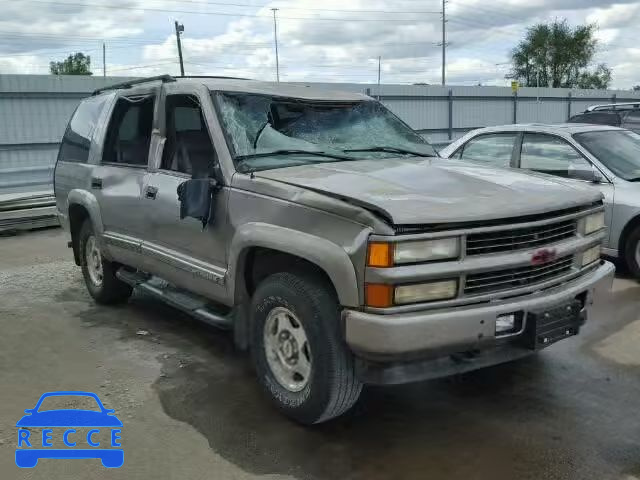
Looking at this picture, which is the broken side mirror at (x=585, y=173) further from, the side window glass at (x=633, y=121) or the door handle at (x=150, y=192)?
the side window glass at (x=633, y=121)

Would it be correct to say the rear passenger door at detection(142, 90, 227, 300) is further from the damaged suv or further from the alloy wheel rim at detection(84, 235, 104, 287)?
the alloy wheel rim at detection(84, 235, 104, 287)

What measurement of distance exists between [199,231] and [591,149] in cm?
460

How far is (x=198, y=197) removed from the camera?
399cm

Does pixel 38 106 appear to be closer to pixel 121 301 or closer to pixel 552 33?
pixel 121 301

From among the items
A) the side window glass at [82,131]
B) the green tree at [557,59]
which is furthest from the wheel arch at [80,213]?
the green tree at [557,59]

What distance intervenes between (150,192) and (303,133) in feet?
4.01

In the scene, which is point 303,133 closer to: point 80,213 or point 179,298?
point 179,298

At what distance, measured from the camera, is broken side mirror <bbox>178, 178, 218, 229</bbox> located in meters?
3.97

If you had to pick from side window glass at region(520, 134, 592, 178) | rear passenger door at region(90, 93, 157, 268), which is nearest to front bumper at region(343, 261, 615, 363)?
rear passenger door at region(90, 93, 157, 268)

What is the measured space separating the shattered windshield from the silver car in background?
237 cm

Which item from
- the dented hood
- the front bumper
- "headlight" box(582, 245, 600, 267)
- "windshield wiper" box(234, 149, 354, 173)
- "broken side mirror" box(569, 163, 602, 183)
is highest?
"windshield wiper" box(234, 149, 354, 173)

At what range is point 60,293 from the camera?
21.7ft

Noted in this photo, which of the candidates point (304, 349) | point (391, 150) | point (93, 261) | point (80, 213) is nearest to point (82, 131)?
point (80, 213)

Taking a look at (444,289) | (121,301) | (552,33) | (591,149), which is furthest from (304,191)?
(552,33)
